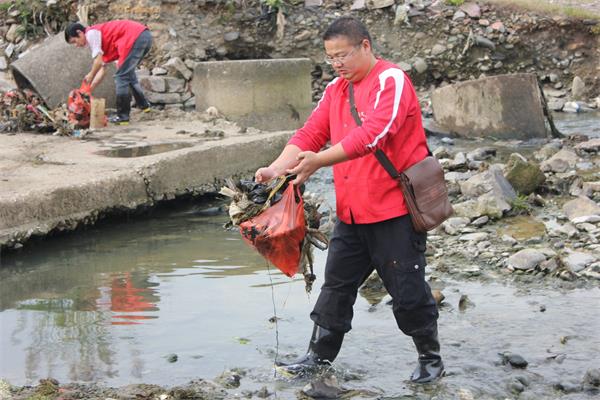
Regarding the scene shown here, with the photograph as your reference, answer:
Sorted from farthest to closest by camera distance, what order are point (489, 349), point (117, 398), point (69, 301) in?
1. point (69, 301)
2. point (489, 349)
3. point (117, 398)

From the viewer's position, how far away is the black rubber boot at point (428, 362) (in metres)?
4.30

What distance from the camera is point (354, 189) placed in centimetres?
414

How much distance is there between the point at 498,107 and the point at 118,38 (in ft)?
15.3

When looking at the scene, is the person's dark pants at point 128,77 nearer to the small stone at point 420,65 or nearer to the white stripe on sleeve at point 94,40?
the white stripe on sleeve at point 94,40

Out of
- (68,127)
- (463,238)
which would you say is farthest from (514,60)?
(463,238)

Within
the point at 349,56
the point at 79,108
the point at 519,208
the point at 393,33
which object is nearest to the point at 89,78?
the point at 79,108

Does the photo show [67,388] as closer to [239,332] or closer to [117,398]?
[117,398]

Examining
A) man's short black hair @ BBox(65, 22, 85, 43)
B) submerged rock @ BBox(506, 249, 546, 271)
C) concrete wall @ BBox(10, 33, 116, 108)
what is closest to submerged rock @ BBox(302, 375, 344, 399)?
submerged rock @ BBox(506, 249, 546, 271)

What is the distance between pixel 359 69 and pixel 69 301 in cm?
269

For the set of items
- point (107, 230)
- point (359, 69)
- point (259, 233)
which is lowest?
point (107, 230)

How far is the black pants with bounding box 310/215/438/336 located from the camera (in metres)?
4.13

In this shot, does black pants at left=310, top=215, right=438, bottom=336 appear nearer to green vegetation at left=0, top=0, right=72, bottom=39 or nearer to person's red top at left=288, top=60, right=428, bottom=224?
person's red top at left=288, top=60, right=428, bottom=224

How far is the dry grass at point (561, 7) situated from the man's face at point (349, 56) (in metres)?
13.4

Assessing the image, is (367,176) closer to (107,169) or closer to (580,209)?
(580,209)
